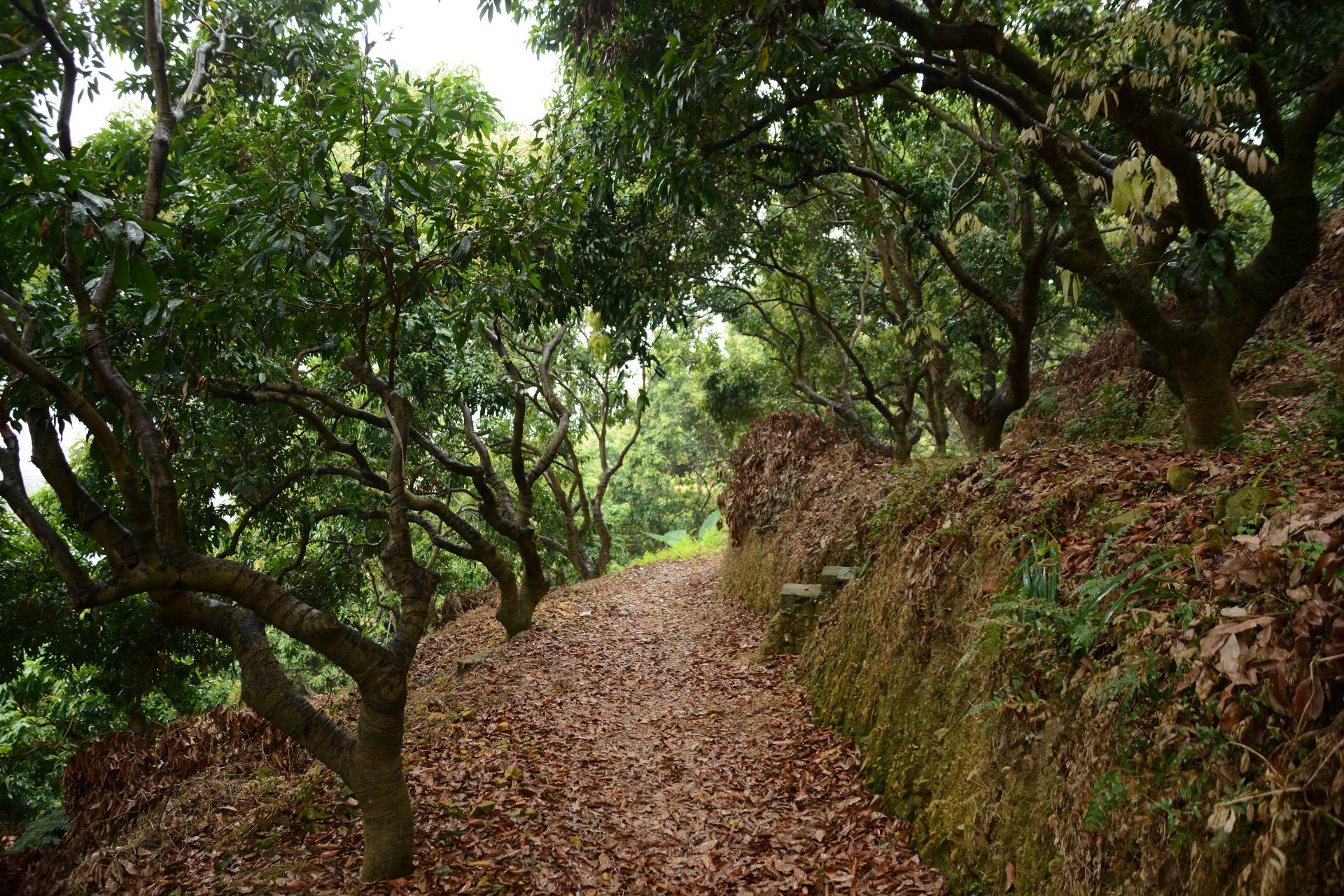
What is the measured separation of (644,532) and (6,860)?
71.3 ft

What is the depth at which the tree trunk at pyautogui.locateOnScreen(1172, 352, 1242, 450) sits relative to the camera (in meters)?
4.63

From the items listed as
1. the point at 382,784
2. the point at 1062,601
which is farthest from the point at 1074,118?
the point at 382,784

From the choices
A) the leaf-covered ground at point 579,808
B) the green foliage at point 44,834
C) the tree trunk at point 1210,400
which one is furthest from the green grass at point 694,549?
the tree trunk at point 1210,400

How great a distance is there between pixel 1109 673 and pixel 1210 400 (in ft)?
8.76

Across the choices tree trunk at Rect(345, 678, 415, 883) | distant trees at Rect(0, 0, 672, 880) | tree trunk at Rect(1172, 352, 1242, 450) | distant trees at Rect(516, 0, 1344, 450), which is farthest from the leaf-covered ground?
distant trees at Rect(516, 0, 1344, 450)

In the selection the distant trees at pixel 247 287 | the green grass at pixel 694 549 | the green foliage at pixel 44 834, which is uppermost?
the distant trees at pixel 247 287

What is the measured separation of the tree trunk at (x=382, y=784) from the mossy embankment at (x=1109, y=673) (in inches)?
126

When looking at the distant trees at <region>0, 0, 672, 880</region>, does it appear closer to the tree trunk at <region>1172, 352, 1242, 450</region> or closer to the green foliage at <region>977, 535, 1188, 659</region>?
the green foliage at <region>977, 535, 1188, 659</region>

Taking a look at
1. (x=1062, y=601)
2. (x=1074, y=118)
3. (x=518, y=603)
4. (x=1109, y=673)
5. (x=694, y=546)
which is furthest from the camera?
(x=694, y=546)

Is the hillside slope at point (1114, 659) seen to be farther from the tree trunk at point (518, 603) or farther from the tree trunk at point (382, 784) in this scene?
the tree trunk at point (518, 603)

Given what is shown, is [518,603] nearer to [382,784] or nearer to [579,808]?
[579,808]

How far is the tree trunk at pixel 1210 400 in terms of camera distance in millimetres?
4633

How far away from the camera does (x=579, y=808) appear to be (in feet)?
18.4

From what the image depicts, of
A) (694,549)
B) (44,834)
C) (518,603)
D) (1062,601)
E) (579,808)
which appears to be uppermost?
(694,549)
